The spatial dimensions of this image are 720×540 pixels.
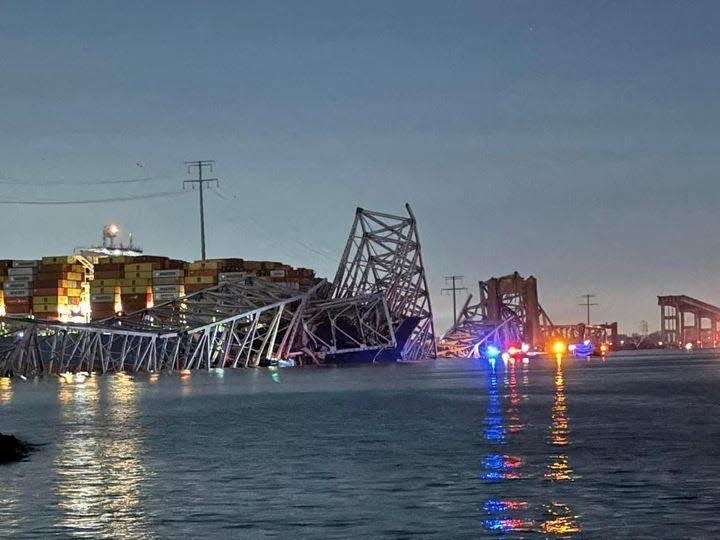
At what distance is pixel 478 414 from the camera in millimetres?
53281

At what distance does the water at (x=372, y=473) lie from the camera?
21.8 meters

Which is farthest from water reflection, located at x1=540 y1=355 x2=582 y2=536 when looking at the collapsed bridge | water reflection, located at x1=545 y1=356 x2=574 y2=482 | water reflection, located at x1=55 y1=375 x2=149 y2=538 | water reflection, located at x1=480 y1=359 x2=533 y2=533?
the collapsed bridge

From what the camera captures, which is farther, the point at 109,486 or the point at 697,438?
the point at 697,438

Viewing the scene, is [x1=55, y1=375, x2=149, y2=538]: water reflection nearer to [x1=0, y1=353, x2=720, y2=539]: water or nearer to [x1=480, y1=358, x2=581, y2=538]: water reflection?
[x1=0, y1=353, x2=720, y2=539]: water

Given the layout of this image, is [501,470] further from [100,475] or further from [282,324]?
[282,324]

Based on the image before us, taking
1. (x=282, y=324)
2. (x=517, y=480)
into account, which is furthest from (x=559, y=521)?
(x=282, y=324)

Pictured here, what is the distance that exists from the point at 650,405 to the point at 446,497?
3599cm

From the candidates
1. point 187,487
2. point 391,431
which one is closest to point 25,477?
point 187,487

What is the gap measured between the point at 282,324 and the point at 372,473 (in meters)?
133

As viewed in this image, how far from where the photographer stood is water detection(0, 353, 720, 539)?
859 inches

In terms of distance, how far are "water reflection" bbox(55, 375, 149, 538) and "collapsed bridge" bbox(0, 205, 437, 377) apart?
269 ft

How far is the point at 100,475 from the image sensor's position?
100.0 feet

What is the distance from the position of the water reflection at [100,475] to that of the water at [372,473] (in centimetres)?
7

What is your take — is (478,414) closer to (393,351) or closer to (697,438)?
(697,438)
